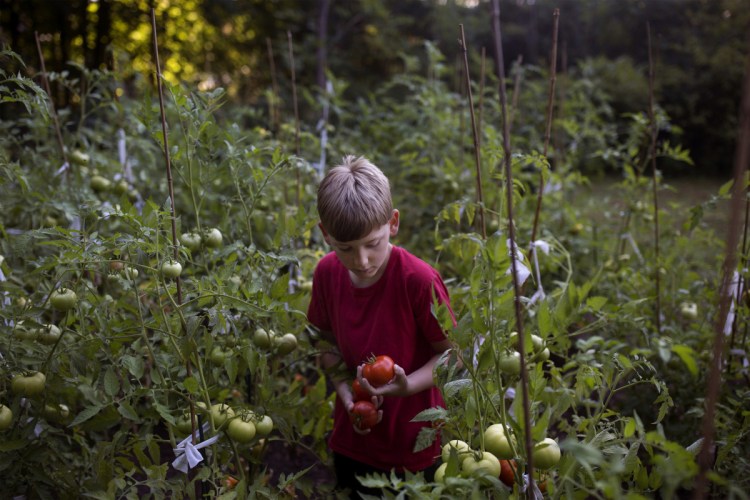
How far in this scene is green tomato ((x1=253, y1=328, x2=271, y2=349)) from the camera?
1487 millimetres

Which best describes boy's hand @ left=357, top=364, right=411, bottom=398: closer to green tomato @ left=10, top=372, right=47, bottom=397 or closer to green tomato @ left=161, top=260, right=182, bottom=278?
green tomato @ left=161, top=260, right=182, bottom=278

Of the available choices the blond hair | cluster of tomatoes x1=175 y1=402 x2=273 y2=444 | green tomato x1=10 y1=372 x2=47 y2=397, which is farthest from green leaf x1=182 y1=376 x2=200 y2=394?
the blond hair

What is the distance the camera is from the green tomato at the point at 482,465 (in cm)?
99

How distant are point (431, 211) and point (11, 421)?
2.00 m

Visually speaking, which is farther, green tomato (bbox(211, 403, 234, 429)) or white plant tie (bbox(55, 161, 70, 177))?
white plant tie (bbox(55, 161, 70, 177))

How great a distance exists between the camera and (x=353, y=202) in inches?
51.7

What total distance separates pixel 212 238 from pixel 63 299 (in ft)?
1.19

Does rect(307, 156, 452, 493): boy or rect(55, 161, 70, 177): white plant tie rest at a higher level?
rect(55, 161, 70, 177): white plant tie

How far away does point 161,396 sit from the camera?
1494 millimetres

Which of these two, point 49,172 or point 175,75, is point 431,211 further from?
point 175,75

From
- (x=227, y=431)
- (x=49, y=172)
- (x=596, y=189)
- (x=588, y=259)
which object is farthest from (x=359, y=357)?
(x=596, y=189)

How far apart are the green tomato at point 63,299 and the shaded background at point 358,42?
6560mm

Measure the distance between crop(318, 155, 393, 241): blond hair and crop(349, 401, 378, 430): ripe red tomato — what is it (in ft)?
1.29

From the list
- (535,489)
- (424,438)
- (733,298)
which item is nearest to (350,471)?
(424,438)
